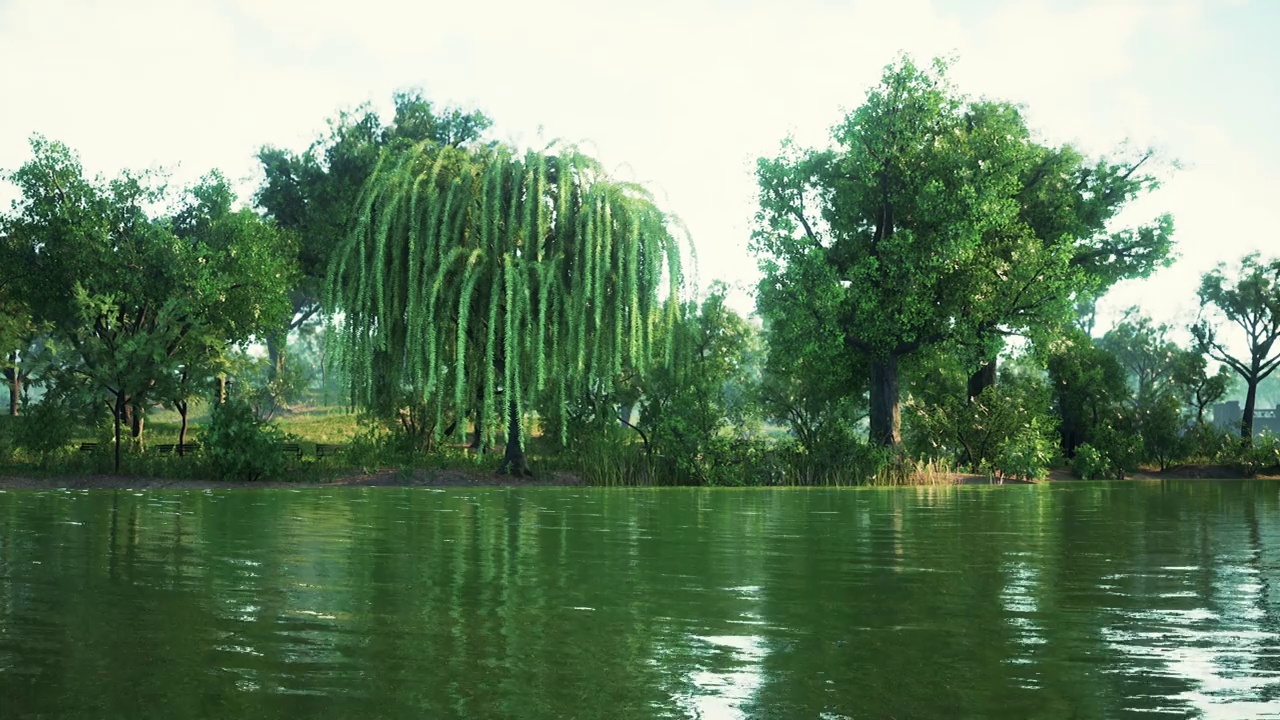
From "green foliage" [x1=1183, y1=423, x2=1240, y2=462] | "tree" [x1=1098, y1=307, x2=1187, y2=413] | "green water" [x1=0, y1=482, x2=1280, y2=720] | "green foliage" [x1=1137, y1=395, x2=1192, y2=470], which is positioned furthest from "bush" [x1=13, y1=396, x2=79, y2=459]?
"tree" [x1=1098, y1=307, x2=1187, y2=413]

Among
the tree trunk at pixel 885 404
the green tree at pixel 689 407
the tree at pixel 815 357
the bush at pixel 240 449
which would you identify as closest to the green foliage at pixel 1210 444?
the tree at pixel 815 357

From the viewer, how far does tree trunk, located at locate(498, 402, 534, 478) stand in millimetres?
29562

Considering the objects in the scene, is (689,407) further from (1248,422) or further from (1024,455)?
(1248,422)

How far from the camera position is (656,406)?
30688mm

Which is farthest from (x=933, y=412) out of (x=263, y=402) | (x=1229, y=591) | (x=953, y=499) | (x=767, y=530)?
(x=263, y=402)

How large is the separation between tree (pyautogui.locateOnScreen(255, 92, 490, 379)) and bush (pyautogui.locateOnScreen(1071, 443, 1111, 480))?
2557 cm

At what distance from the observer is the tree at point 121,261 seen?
36125 mm

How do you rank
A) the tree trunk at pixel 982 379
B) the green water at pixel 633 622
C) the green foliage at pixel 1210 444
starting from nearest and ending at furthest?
1. the green water at pixel 633 622
2. the tree trunk at pixel 982 379
3. the green foliage at pixel 1210 444

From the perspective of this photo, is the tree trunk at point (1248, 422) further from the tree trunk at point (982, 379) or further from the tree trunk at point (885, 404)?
the tree trunk at point (885, 404)

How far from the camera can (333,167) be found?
47812 millimetres

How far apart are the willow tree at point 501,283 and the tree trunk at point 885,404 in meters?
8.78

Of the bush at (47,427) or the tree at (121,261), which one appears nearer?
the bush at (47,427)

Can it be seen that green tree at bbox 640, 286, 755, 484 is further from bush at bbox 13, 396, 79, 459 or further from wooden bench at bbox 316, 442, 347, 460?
bush at bbox 13, 396, 79, 459

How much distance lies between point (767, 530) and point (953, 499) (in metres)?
10.1
